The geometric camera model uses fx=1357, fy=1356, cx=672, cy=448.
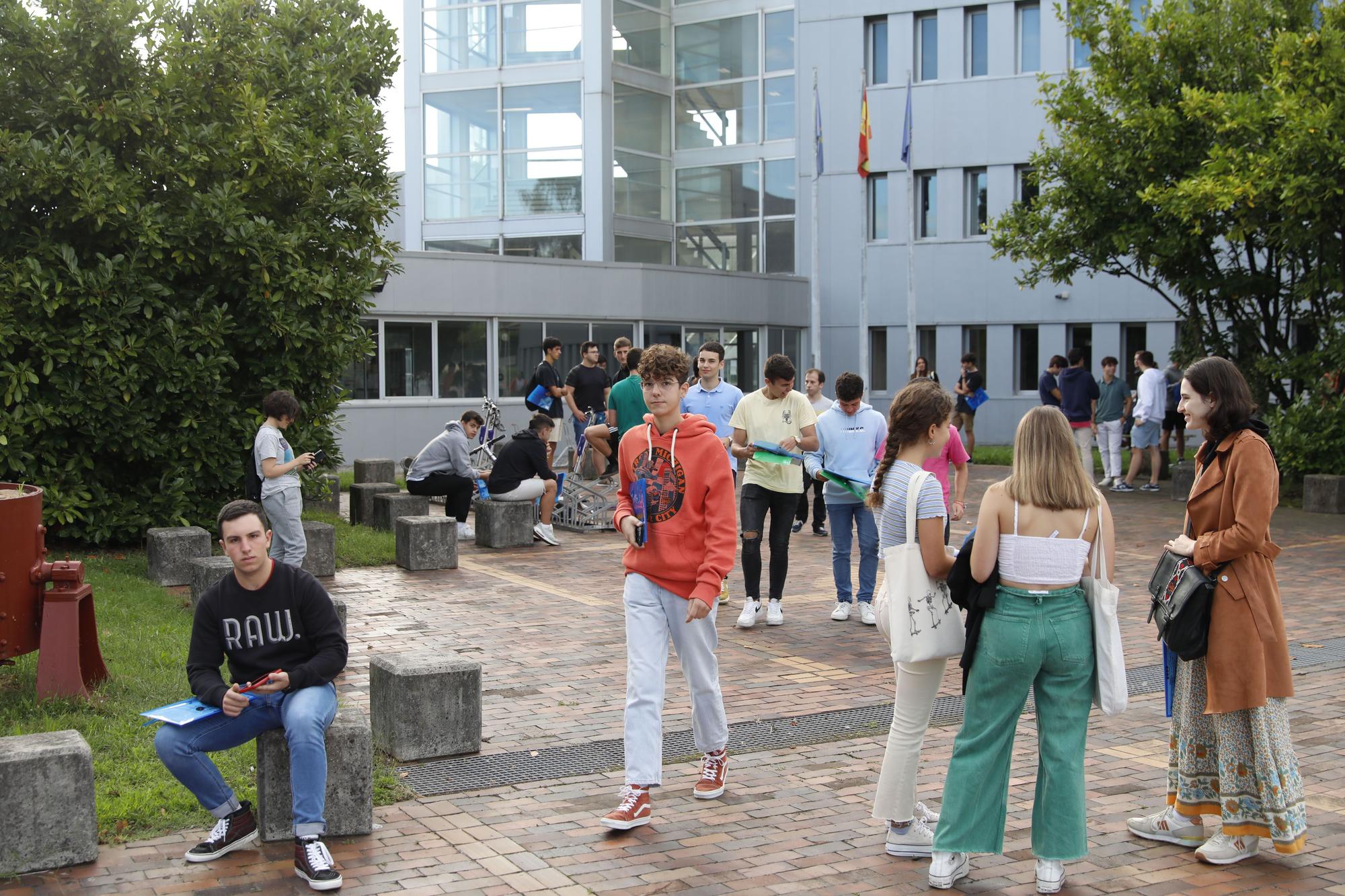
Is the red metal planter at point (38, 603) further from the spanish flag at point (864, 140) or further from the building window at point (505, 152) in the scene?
the building window at point (505, 152)

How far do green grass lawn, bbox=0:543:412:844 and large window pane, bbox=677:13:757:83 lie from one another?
2678 cm

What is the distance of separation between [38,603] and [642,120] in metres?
27.9

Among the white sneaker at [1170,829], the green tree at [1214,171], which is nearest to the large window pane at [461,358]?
the green tree at [1214,171]

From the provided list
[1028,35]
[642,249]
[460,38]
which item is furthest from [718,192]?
[1028,35]

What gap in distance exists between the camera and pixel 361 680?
26.3ft

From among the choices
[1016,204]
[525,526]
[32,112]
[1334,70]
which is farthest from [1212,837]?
[1016,204]

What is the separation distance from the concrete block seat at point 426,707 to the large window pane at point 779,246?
1101 inches

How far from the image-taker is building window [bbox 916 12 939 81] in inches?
1243

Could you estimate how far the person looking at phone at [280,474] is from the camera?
9.70m

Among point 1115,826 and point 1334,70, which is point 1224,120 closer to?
point 1334,70

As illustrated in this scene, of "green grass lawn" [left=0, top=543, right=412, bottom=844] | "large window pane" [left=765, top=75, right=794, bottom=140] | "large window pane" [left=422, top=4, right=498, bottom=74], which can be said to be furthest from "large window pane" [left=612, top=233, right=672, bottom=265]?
"green grass lawn" [left=0, top=543, right=412, bottom=844]

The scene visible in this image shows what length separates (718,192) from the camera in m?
34.1

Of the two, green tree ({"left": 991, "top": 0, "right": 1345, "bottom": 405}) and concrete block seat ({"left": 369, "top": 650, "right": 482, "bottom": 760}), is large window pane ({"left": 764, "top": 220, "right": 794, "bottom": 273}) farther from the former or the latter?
concrete block seat ({"left": 369, "top": 650, "right": 482, "bottom": 760})

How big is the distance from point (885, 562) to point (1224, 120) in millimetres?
13864
